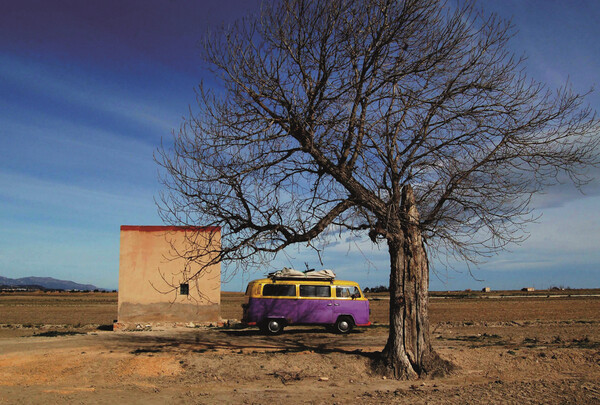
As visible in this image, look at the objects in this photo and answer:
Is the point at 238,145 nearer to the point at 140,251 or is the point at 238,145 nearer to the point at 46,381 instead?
the point at 46,381

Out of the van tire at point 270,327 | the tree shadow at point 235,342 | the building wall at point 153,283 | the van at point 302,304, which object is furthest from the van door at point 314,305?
the building wall at point 153,283

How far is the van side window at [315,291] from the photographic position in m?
20.1

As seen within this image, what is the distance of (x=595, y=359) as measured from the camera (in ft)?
40.2

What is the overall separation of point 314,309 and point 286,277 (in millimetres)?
1716

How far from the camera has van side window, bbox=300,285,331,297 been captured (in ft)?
66.0

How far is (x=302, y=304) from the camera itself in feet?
65.4

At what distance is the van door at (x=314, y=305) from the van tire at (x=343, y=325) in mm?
366

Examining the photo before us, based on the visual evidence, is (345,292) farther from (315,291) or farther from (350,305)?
(315,291)

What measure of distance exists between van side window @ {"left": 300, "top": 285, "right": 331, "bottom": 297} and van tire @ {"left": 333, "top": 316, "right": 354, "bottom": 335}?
1.13 meters

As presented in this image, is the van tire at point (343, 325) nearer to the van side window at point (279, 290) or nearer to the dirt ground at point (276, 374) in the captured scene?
the van side window at point (279, 290)

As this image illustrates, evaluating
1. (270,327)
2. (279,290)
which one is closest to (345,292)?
(279,290)

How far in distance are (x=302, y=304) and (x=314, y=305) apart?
1.61 feet

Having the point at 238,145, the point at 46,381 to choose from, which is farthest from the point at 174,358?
the point at 238,145

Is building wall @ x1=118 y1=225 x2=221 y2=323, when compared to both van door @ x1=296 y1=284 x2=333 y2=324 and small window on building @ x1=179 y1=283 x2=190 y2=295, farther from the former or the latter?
van door @ x1=296 y1=284 x2=333 y2=324
